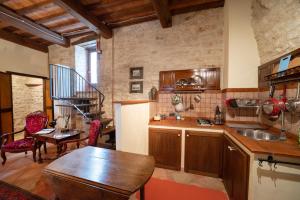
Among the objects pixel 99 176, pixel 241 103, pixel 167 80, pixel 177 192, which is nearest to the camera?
pixel 99 176

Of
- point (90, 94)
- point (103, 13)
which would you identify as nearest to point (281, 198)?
point (103, 13)

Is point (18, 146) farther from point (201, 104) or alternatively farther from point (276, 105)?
point (276, 105)

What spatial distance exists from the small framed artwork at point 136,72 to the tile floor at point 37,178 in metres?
2.21

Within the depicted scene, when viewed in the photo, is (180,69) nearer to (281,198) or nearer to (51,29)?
(281,198)

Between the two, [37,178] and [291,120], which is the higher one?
[291,120]

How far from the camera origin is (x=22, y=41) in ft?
13.8

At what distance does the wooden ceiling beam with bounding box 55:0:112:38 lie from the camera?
2.52 metres

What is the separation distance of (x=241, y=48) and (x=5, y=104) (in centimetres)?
577

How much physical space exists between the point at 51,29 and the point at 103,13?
180cm

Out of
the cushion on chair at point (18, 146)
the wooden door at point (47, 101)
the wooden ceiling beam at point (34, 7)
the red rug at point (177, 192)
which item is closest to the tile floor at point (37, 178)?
the red rug at point (177, 192)

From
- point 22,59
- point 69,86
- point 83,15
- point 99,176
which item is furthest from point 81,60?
point 99,176

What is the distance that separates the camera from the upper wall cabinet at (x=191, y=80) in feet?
9.64

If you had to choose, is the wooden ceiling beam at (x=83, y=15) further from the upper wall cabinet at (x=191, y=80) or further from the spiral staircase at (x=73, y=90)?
the upper wall cabinet at (x=191, y=80)

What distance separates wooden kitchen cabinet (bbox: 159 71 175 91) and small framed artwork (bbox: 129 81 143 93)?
57 centimetres
